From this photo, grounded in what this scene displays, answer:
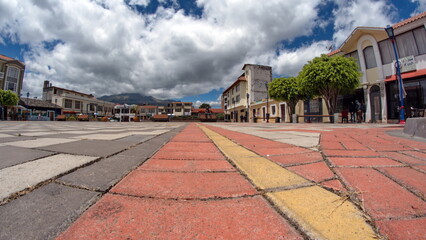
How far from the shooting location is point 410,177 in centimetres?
117

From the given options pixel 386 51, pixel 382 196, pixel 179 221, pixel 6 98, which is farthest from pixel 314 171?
pixel 6 98

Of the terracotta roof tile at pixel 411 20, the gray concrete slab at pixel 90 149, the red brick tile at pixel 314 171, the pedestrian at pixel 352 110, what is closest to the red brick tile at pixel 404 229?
the red brick tile at pixel 314 171

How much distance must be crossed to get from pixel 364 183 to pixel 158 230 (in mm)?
1157

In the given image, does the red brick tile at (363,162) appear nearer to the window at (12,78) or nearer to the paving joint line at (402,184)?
the paving joint line at (402,184)

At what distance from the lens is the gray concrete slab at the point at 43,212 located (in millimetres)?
583

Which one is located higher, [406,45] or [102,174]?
[406,45]

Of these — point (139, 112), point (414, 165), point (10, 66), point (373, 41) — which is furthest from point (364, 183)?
point (139, 112)

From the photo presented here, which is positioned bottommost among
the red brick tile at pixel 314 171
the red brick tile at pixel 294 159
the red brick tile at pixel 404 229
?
the red brick tile at pixel 404 229

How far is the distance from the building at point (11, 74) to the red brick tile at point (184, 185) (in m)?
48.8

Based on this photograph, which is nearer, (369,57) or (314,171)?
(314,171)

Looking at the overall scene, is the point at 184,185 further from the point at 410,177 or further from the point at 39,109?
the point at 39,109

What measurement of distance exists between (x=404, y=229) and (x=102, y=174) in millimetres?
1476

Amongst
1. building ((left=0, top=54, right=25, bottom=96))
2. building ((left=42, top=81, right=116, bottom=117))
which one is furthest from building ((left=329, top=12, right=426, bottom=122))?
building ((left=42, top=81, right=116, bottom=117))

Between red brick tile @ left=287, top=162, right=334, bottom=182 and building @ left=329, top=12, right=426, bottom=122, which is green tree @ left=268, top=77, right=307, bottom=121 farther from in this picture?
red brick tile @ left=287, top=162, right=334, bottom=182
